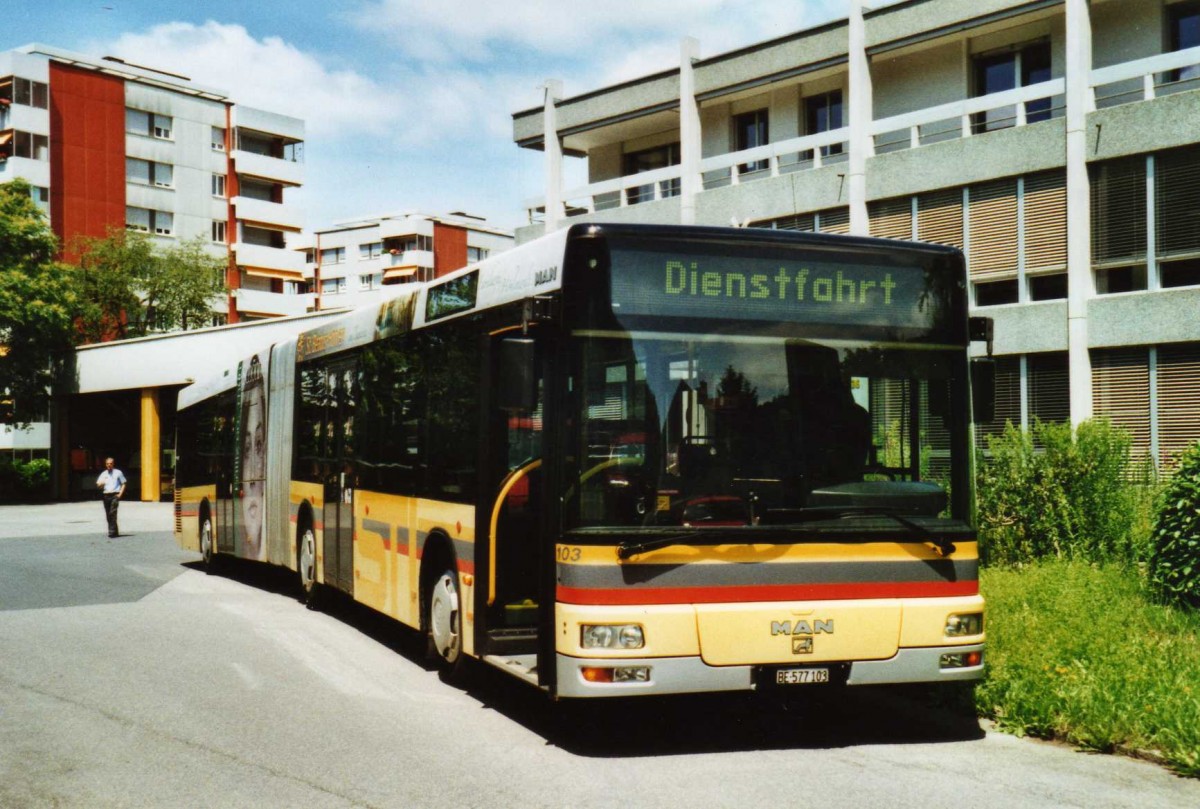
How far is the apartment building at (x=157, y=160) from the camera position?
211ft

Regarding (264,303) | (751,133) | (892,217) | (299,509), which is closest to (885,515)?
(299,509)

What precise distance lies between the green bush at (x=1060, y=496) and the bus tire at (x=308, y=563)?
24.3 feet

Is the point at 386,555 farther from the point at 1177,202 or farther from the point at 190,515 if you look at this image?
the point at 1177,202

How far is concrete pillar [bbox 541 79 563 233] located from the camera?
34.0m

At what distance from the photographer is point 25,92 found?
6394cm

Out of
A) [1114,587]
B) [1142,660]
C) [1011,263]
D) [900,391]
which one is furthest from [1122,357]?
[900,391]

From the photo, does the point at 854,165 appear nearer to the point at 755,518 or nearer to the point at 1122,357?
the point at 1122,357

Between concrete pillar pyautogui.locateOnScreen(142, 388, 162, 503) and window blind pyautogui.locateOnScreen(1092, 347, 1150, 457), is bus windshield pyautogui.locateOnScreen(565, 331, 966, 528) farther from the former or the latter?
concrete pillar pyautogui.locateOnScreen(142, 388, 162, 503)

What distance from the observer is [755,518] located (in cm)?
731

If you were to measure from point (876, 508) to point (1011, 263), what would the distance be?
1768cm

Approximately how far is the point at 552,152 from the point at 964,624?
28.0 meters

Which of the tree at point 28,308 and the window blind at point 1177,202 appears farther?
the tree at point 28,308

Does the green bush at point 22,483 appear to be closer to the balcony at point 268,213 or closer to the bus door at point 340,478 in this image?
the balcony at point 268,213

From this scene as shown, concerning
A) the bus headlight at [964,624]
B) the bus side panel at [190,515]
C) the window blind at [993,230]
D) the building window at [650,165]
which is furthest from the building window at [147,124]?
the bus headlight at [964,624]
